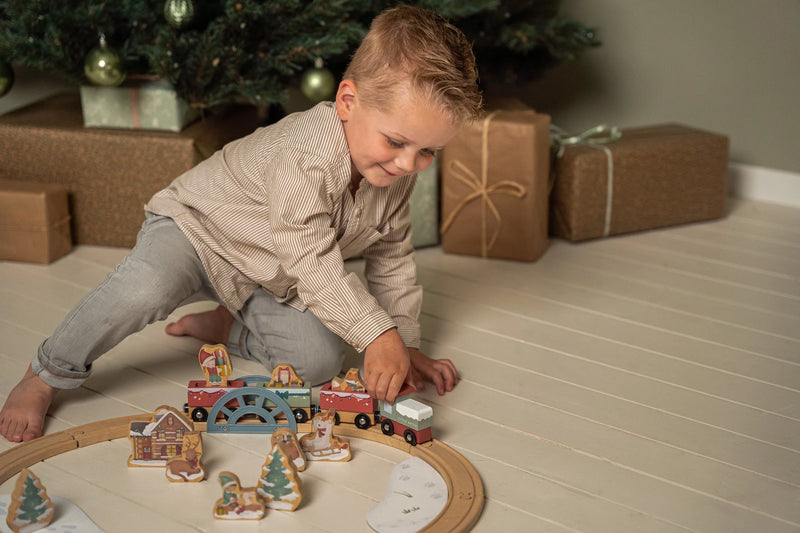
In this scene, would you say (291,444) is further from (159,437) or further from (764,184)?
(764,184)

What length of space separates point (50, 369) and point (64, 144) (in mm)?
754

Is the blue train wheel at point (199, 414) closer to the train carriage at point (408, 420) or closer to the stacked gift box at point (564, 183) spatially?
the train carriage at point (408, 420)

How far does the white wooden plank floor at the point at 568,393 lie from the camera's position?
106cm

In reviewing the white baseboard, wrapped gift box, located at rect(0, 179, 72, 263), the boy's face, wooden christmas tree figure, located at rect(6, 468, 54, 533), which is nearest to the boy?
the boy's face

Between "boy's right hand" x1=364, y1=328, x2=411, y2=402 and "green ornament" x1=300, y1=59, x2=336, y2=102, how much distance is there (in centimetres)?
79

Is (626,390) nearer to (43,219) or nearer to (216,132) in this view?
(216,132)

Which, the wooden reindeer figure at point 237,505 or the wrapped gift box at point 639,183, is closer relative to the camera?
the wooden reindeer figure at point 237,505

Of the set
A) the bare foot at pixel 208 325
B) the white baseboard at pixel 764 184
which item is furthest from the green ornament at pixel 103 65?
the white baseboard at pixel 764 184

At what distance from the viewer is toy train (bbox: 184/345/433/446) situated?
1189mm

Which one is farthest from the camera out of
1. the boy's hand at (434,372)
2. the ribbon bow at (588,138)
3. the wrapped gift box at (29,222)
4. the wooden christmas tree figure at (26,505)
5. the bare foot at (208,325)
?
the ribbon bow at (588,138)

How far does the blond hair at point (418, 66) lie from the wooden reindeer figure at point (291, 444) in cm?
42

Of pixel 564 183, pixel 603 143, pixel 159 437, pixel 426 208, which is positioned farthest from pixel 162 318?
pixel 603 143

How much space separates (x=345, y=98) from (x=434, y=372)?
43cm

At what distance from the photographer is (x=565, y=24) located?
2037mm
